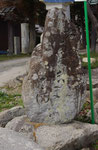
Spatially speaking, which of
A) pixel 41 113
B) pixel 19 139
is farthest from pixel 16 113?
pixel 19 139

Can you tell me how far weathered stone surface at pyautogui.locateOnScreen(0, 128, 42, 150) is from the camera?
8.16 feet

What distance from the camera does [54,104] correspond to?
150 inches

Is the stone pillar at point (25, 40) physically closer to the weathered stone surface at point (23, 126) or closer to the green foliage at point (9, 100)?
the green foliage at point (9, 100)

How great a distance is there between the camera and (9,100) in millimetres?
6383

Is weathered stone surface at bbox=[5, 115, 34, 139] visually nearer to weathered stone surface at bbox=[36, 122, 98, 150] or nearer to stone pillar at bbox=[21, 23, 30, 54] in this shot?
weathered stone surface at bbox=[36, 122, 98, 150]

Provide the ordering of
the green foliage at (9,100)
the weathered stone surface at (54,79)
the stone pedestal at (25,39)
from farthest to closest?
the stone pedestal at (25,39) < the green foliage at (9,100) < the weathered stone surface at (54,79)

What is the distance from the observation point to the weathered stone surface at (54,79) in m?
3.76

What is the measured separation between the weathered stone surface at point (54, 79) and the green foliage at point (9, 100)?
222 cm

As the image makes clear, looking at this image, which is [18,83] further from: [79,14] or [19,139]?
[79,14]

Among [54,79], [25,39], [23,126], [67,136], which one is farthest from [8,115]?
[25,39]

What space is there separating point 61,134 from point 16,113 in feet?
4.31

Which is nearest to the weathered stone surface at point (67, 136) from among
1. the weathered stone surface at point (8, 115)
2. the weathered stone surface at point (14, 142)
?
the weathered stone surface at point (14, 142)

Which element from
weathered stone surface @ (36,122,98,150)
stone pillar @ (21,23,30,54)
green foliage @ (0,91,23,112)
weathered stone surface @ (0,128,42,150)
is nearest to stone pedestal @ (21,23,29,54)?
stone pillar @ (21,23,30,54)

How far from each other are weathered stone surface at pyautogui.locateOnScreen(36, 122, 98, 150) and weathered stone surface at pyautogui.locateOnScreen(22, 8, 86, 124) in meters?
0.17
